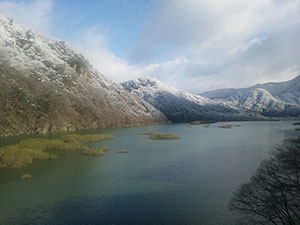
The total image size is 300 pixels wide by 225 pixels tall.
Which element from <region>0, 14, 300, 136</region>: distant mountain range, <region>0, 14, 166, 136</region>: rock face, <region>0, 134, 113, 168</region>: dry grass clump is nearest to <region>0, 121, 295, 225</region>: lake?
<region>0, 134, 113, 168</region>: dry grass clump

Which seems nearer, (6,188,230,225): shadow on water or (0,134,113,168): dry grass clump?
(6,188,230,225): shadow on water

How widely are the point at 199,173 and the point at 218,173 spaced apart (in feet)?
8.19

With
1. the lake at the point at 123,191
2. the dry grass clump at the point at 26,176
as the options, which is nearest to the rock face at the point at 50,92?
the dry grass clump at the point at 26,176

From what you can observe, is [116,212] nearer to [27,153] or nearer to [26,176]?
[26,176]

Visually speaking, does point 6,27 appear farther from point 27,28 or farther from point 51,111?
point 51,111

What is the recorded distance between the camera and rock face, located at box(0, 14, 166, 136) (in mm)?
69250

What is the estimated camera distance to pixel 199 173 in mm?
27531

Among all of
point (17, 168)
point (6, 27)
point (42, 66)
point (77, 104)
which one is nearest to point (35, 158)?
point (17, 168)

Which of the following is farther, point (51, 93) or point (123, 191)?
point (51, 93)

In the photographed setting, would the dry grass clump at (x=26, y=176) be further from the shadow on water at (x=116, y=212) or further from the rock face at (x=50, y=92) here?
the rock face at (x=50, y=92)

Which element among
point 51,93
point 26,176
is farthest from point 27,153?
point 51,93

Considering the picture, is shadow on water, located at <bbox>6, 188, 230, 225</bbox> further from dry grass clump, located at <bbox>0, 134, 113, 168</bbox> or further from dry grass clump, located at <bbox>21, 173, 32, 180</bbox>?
dry grass clump, located at <bbox>0, 134, 113, 168</bbox>

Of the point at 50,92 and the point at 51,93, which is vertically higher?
the point at 50,92

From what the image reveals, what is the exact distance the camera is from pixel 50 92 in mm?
87438
